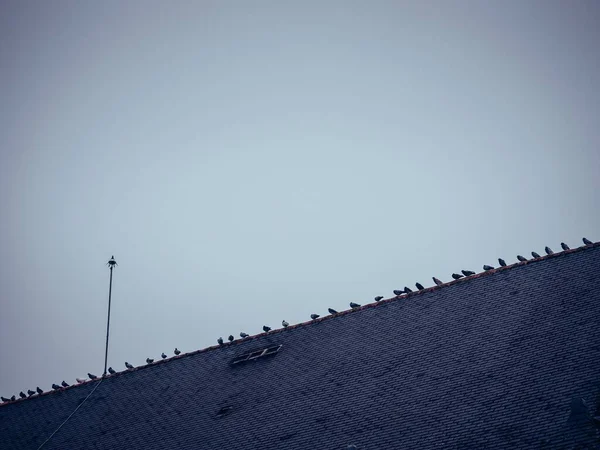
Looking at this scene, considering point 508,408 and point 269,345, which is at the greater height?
point 269,345

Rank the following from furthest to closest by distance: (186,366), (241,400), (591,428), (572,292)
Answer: (186,366)
(241,400)
(572,292)
(591,428)

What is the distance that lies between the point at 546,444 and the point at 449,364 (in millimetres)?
3585

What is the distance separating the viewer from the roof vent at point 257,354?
17.6 meters

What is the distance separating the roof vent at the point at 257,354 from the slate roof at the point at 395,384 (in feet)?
0.88

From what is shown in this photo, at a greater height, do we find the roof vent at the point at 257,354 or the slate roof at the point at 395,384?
the roof vent at the point at 257,354

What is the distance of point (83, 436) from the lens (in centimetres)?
1645

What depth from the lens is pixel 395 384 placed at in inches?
525

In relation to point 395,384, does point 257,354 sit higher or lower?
higher

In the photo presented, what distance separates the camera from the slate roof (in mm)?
11023

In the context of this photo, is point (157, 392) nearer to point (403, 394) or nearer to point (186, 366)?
point (186, 366)

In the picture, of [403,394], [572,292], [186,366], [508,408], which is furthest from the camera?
[186,366]

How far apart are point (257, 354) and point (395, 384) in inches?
229

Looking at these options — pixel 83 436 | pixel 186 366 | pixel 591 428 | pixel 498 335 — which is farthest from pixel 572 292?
pixel 83 436

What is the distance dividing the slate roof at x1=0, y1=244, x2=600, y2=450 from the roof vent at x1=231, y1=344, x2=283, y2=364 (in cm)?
27
